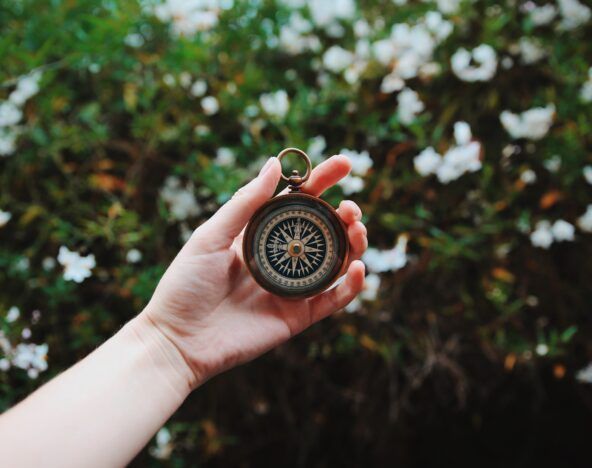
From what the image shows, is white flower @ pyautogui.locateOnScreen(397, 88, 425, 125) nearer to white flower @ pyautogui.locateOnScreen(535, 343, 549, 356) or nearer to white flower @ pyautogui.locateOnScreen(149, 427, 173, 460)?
white flower @ pyautogui.locateOnScreen(535, 343, 549, 356)

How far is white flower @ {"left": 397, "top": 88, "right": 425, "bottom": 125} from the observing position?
2.39m

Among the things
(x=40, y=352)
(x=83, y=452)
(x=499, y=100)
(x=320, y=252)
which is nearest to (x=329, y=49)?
(x=499, y=100)

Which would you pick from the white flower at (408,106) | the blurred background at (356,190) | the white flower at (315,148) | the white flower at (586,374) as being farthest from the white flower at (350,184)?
the white flower at (586,374)

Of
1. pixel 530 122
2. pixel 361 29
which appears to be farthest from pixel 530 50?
pixel 361 29

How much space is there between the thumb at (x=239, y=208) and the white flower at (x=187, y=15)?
1.32 m

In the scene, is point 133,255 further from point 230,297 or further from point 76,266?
point 230,297

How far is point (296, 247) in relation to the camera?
167cm

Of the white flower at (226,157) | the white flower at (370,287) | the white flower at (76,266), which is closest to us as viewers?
the white flower at (76,266)

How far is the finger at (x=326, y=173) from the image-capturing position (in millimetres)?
1643

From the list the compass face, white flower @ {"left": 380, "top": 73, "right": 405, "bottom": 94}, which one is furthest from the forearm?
white flower @ {"left": 380, "top": 73, "right": 405, "bottom": 94}

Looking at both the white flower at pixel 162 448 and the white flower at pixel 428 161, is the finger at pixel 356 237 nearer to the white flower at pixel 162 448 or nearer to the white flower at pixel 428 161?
the white flower at pixel 428 161

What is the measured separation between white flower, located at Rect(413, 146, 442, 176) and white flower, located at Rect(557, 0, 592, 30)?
0.97 m

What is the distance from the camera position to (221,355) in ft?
5.26

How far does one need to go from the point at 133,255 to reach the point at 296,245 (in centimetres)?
90
